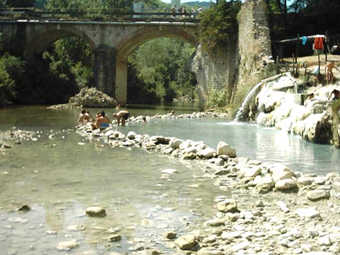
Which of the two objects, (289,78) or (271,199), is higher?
(289,78)

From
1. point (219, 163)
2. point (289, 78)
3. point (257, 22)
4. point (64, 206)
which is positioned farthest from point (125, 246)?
point (257, 22)

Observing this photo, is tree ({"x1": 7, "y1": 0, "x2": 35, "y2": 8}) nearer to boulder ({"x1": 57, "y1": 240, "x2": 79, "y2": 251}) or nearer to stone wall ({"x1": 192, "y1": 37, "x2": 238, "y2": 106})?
stone wall ({"x1": 192, "y1": 37, "x2": 238, "y2": 106})

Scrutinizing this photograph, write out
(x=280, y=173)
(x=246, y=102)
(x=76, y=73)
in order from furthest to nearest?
(x=76, y=73) < (x=246, y=102) < (x=280, y=173)

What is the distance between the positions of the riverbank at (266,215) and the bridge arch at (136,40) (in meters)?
26.5

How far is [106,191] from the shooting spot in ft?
25.4

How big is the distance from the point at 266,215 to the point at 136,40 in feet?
110

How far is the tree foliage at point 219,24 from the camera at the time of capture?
27769 millimetres

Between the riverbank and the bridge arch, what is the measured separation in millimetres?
26544

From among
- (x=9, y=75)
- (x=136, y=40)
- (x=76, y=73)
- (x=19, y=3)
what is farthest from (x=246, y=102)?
(x=19, y=3)

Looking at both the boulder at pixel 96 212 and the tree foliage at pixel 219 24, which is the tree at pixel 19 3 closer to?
the tree foliage at pixel 219 24

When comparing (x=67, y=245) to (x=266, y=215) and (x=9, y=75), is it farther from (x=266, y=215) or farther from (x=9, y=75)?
(x=9, y=75)

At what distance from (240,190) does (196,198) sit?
2.69ft

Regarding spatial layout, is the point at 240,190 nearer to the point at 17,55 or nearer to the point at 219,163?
the point at 219,163

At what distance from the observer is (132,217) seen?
249 inches
